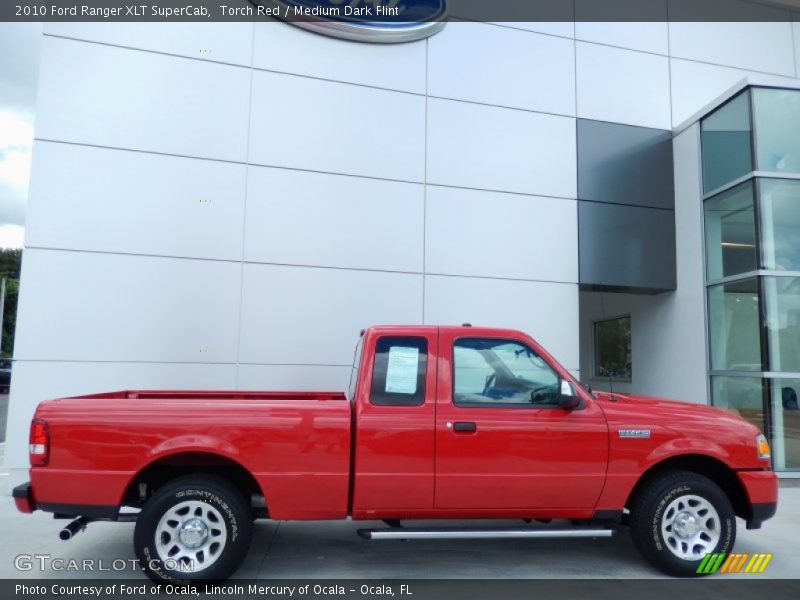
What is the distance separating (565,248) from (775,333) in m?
3.08

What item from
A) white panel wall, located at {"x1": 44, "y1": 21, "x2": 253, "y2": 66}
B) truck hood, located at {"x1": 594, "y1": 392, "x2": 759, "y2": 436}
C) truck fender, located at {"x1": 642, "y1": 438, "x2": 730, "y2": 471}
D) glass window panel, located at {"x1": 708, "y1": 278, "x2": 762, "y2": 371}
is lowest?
truck fender, located at {"x1": 642, "y1": 438, "x2": 730, "y2": 471}

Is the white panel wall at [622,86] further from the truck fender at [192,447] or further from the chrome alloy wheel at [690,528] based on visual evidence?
the truck fender at [192,447]

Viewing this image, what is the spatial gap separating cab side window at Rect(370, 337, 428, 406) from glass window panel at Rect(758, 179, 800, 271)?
628 cm

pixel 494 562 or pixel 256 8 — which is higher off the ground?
pixel 256 8

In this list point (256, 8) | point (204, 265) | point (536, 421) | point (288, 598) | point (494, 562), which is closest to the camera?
point (288, 598)

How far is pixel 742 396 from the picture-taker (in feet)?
29.4

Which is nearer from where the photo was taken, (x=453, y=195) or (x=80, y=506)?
(x=80, y=506)

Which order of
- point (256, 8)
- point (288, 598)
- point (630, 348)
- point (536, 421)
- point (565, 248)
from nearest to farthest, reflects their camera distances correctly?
point (288, 598), point (536, 421), point (256, 8), point (565, 248), point (630, 348)

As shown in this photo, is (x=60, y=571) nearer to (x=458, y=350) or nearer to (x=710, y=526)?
(x=458, y=350)

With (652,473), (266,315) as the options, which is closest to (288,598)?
(652,473)

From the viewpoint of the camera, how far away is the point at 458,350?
195 inches

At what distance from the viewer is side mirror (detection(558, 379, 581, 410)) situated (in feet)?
15.4

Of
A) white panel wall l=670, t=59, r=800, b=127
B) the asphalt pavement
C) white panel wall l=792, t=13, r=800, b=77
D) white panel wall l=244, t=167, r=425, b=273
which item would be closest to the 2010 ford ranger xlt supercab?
the asphalt pavement

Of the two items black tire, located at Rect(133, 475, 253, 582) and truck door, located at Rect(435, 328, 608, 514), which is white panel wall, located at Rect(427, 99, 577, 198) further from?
black tire, located at Rect(133, 475, 253, 582)
